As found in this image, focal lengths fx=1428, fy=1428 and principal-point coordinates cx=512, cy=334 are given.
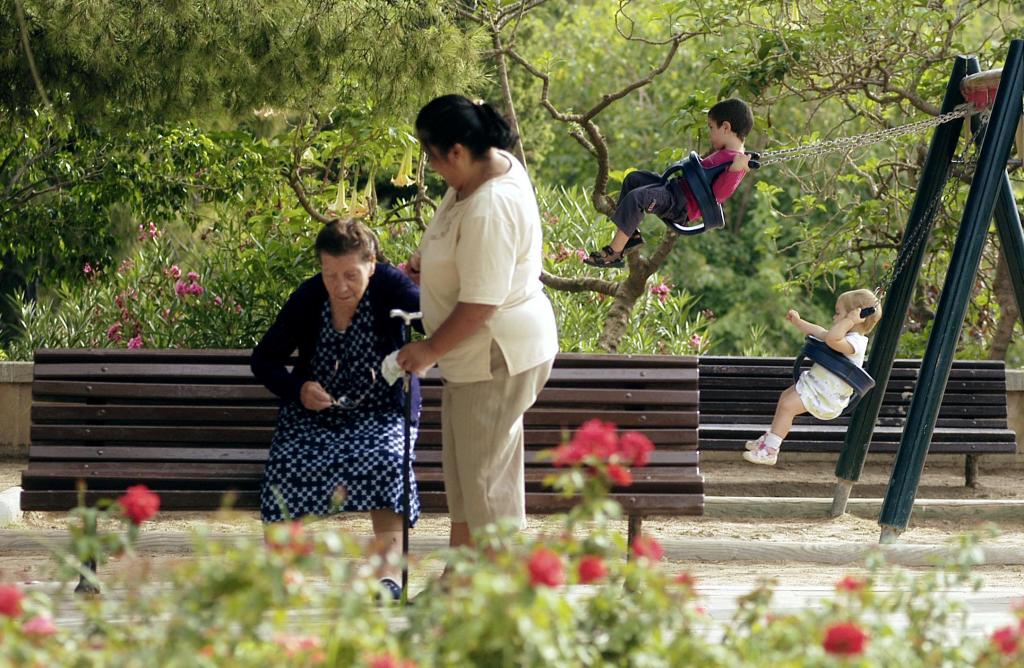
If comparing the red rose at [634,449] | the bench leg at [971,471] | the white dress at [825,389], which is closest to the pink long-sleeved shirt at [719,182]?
the white dress at [825,389]

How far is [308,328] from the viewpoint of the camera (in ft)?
15.1

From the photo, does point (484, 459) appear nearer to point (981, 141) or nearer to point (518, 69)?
point (981, 141)

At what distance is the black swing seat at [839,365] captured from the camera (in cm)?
625

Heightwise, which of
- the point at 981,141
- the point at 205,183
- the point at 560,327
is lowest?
the point at 560,327

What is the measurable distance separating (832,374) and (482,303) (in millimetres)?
2921

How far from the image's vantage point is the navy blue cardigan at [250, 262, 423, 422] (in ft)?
14.8

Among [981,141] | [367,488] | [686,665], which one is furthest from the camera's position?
[981,141]

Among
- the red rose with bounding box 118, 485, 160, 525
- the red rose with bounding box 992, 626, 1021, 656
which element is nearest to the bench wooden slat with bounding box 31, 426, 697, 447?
the red rose with bounding box 118, 485, 160, 525

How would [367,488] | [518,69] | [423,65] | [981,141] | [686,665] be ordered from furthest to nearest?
[518,69]
[423,65]
[981,141]
[367,488]
[686,665]

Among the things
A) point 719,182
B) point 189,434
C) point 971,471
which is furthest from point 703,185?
point 971,471

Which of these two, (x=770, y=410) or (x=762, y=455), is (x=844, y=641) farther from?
(x=770, y=410)

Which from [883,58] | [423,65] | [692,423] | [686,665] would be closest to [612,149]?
[883,58]

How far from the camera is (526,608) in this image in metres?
2.35

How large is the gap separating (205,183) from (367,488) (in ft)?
17.0
